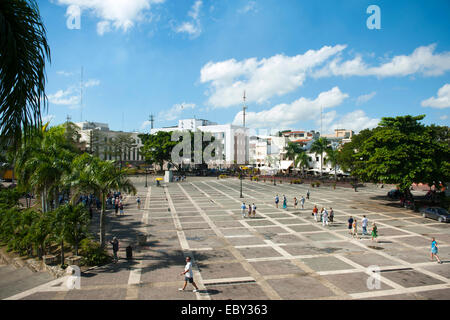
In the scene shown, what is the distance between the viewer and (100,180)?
15516 mm

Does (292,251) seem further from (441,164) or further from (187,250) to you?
(441,164)

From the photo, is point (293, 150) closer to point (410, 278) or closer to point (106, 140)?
point (106, 140)

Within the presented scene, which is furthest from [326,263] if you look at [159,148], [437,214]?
[159,148]

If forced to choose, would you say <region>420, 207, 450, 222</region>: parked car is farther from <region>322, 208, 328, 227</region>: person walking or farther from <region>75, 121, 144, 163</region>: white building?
<region>75, 121, 144, 163</region>: white building

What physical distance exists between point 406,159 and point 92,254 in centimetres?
3027

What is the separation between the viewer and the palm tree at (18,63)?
3246mm

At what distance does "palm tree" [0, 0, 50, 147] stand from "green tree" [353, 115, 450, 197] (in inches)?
1269

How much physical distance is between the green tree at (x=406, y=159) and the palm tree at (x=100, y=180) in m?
26.2

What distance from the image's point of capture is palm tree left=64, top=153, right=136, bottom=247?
15484 mm

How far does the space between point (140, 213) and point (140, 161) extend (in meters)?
89.3
